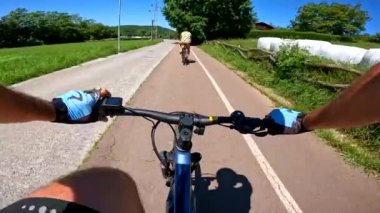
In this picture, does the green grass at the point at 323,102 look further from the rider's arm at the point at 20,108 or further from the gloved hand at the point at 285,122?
the rider's arm at the point at 20,108

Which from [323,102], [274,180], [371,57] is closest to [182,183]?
[274,180]

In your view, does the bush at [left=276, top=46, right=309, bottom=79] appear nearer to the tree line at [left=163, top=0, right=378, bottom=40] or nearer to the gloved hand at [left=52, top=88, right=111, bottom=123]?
the gloved hand at [left=52, top=88, right=111, bottom=123]

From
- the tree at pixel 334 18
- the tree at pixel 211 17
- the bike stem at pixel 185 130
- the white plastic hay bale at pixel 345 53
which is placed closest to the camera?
the bike stem at pixel 185 130

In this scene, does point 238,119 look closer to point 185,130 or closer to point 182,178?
point 185,130

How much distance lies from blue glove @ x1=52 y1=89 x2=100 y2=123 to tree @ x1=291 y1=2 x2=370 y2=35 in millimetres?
97880

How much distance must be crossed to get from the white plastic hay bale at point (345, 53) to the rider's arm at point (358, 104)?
1065 centimetres

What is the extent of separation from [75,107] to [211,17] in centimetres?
6031

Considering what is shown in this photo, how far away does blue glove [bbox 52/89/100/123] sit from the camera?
6.12ft

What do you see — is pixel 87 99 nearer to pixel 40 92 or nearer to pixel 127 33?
pixel 40 92

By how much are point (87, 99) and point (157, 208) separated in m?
2.38

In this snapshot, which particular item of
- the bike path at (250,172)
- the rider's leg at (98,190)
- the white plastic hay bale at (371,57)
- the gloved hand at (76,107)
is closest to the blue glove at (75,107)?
the gloved hand at (76,107)

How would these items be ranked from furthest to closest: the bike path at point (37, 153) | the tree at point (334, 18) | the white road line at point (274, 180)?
1. the tree at point (334, 18)
2. the bike path at point (37, 153)
3. the white road line at point (274, 180)

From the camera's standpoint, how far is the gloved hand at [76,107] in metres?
1.87

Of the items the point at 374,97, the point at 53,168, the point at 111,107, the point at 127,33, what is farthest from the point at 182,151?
the point at 127,33
